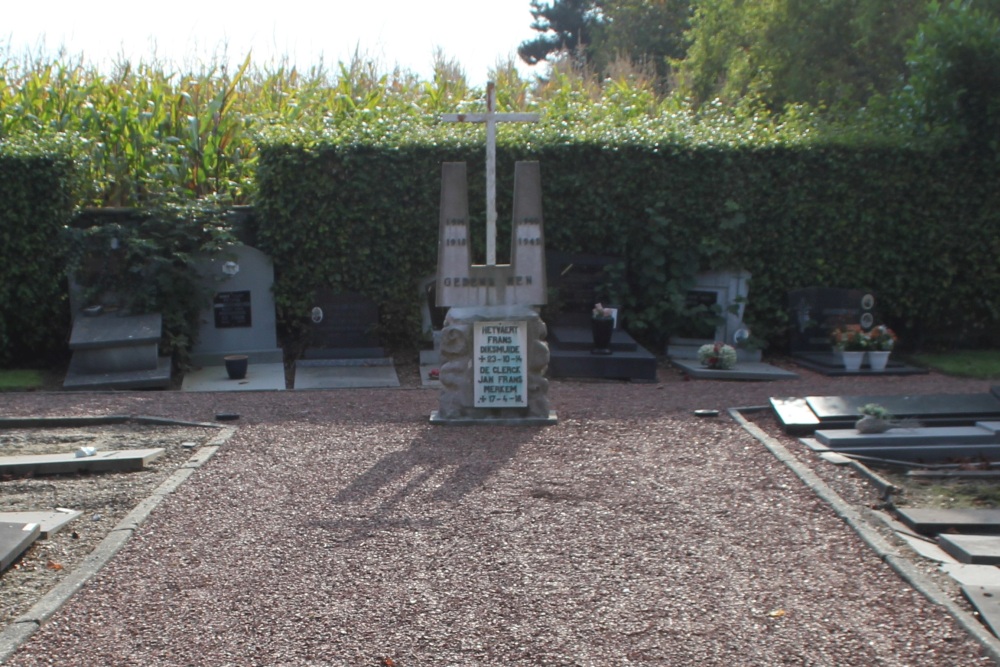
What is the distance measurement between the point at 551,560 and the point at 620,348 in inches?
279

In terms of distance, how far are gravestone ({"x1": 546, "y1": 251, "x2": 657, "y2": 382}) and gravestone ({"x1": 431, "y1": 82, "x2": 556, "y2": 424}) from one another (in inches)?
111

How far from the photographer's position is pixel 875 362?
40.3 ft

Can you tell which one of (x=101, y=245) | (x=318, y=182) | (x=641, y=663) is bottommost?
(x=641, y=663)

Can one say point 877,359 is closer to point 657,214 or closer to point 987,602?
point 657,214

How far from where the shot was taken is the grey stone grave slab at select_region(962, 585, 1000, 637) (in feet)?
14.1

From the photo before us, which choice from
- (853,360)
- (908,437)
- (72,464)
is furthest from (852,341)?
(72,464)

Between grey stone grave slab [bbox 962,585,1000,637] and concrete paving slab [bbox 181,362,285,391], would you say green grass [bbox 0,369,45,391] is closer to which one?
concrete paving slab [bbox 181,362,285,391]

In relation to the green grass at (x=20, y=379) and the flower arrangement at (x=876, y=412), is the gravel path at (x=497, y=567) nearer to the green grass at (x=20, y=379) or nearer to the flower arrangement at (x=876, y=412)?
the flower arrangement at (x=876, y=412)

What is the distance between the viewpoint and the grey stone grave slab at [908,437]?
25.3ft

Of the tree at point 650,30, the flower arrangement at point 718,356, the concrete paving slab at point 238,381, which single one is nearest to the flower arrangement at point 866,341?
the flower arrangement at point 718,356

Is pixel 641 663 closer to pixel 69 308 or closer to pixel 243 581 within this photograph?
pixel 243 581

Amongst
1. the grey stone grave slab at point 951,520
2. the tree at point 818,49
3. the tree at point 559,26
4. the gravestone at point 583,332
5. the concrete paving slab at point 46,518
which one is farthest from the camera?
the tree at point 559,26

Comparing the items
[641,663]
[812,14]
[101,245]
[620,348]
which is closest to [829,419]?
[620,348]

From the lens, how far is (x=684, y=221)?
535 inches
